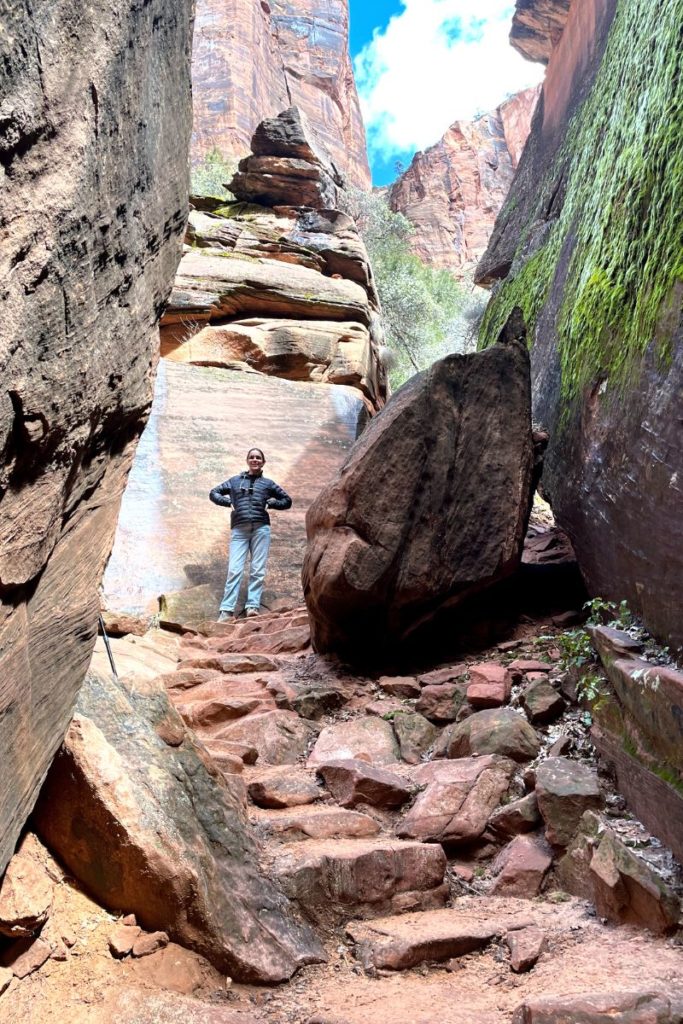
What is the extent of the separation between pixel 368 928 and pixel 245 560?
666 centimetres

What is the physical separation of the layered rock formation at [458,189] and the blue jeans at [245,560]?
4283 cm

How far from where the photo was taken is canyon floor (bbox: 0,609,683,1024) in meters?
2.40

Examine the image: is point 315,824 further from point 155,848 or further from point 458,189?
point 458,189

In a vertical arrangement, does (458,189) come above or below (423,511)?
below

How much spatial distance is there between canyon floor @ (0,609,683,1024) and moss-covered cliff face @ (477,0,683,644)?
1042mm

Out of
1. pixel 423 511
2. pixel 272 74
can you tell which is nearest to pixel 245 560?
pixel 423 511

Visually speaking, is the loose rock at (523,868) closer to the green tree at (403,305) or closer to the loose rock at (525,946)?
the loose rock at (525,946)

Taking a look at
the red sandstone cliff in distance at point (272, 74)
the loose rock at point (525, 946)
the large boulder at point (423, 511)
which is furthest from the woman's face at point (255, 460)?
the red sandstone cliff in distance at point (272, 74)

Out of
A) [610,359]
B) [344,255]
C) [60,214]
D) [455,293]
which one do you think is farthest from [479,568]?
[455,293]

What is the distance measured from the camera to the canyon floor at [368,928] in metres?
2.40

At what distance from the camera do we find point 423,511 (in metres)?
6.14

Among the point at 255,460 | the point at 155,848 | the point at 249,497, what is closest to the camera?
the point at 155,848

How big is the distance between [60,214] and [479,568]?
184 inches

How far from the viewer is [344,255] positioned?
55.9 ft
